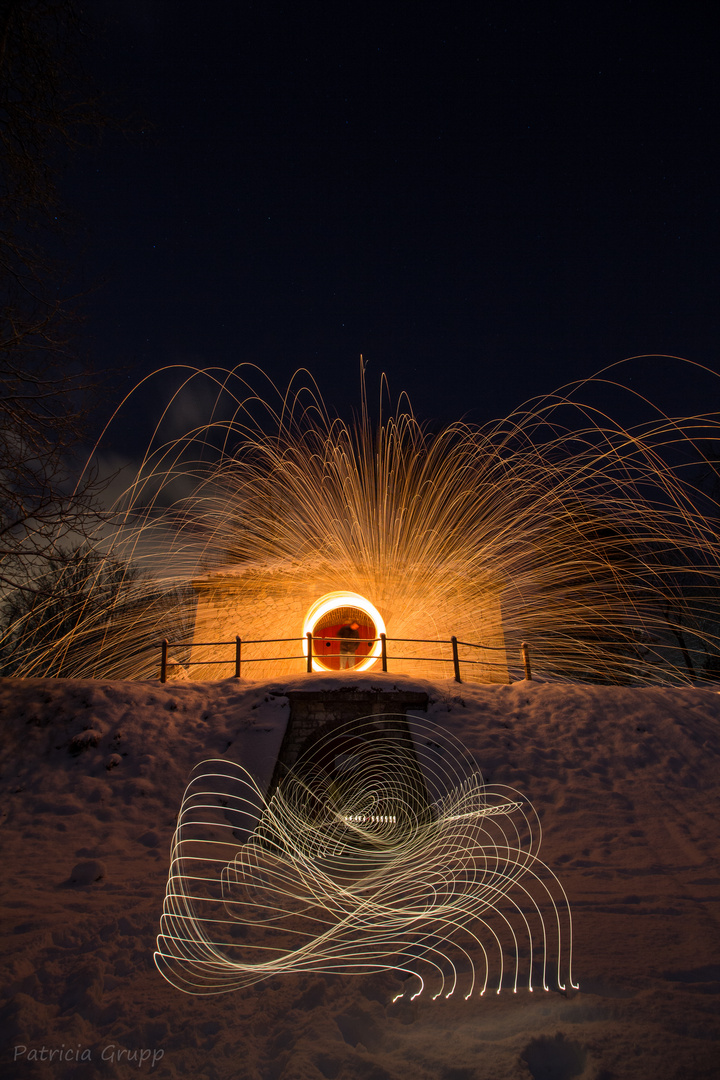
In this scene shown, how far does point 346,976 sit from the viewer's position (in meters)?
4.44

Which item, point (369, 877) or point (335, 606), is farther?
point (335, 606)

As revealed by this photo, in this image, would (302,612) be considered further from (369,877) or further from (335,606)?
(369,877)

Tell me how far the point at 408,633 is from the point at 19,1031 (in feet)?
41.7

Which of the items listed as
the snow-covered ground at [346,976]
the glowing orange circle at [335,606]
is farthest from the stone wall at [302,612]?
the snow-covered ground at [346,976]

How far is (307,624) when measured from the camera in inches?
579

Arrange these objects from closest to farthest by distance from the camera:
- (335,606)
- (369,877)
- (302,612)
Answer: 1. (369,877)
2. (335,606)
3. (302,612)

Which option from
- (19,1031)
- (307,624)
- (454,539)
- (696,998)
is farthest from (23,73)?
(454,539)

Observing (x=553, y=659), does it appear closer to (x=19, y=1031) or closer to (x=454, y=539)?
(x=454, y=539)

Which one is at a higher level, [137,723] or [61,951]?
[137,723]

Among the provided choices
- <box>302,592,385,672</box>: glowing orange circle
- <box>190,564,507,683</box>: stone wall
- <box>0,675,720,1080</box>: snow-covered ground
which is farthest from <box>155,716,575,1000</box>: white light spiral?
<box>190,564,507,683</box>: stone wall

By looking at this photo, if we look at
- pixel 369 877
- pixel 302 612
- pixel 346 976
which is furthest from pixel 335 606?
pixel 346 976

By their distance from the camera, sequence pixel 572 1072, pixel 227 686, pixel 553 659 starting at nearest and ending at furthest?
pixel 572 1072, pixel 227 686, pixel 553 659

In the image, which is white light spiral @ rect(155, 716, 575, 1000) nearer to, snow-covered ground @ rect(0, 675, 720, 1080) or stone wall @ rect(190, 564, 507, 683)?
snow-covered ground @ rect(0, 675, 720, 1080)

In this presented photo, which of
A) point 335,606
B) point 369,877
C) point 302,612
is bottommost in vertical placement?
point 369,877
